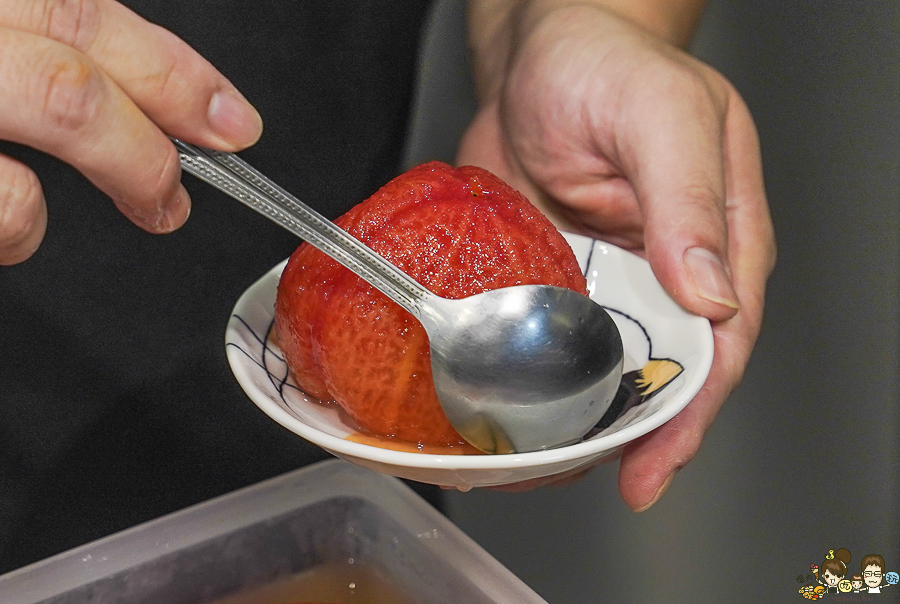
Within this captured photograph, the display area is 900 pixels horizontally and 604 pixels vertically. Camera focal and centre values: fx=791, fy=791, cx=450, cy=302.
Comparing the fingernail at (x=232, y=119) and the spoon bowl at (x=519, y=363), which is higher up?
the fingernail at (x=232, y=119)

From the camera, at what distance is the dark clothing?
57 cm

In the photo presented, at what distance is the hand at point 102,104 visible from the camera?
312mm

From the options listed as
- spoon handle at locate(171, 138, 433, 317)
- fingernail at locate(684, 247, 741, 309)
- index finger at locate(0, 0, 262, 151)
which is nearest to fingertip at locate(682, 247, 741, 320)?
fingernail at locate(684, 247, 741, 309)

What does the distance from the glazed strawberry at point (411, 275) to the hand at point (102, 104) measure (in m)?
0.10

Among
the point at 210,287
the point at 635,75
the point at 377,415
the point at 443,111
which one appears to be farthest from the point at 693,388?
the point at 443,111

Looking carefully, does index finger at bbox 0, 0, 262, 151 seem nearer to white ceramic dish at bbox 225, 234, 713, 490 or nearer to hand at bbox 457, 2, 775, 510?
white ceramic dish at bbox 225, 234, 713, 490

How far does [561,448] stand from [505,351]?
58mm

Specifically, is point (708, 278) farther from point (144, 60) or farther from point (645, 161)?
point (144, 60)

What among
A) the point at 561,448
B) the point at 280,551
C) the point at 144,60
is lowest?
the point at 280,551

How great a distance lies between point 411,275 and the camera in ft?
1.40

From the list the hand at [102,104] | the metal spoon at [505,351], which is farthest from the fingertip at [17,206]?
the metal spoon at [505,351]

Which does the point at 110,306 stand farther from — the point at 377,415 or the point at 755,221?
the point at 755,221

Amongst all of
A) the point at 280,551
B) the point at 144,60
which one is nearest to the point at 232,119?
the point at 144,60

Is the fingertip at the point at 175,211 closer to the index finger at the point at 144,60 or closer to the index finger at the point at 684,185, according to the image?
the index finger at the point at 144,60
